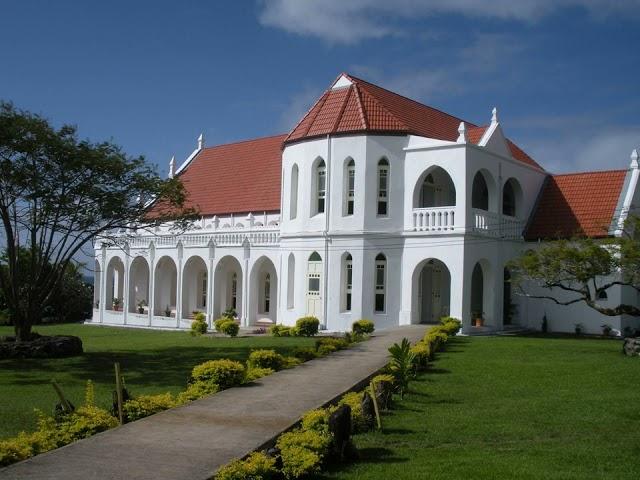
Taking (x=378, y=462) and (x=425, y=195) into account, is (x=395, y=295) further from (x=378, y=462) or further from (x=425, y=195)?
(x=378, y=462)

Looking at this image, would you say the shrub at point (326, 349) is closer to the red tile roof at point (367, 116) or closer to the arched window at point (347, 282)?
the arched window at point (347, 282)

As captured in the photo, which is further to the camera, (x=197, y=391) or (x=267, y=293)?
(x=267, y=293)

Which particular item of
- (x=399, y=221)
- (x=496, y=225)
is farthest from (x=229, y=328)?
(x=496, y=225)

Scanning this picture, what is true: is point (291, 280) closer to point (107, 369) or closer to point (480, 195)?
point (480, 195)

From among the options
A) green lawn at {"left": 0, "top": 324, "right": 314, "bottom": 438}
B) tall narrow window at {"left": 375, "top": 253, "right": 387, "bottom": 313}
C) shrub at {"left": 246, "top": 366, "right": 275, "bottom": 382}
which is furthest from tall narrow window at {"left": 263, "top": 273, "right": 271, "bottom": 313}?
shrub at {"left": 246, "top": 366, "right": 275, "bottom": 382}

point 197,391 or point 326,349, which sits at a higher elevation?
point 326,349

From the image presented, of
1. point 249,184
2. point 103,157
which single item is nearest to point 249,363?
point 103,157

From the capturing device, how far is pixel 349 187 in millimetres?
29219

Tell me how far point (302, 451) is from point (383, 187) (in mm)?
21352

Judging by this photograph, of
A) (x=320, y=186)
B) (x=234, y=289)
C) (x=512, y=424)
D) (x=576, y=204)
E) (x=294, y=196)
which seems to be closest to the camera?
(x=512, y=424)

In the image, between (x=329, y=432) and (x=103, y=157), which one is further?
(x=103, y=157)

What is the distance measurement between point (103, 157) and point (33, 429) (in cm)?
1054

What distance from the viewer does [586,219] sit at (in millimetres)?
31359

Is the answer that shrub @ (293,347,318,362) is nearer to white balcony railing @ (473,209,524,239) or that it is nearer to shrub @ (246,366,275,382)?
shrub @ (246,366,275,382)
